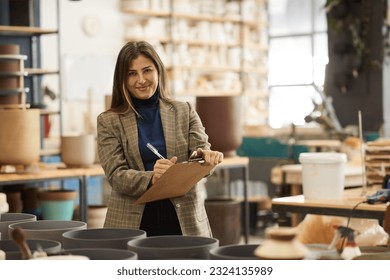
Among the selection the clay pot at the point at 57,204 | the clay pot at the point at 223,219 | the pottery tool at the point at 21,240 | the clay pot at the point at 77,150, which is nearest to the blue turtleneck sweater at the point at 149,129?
the pottery tool at the point at 21,240

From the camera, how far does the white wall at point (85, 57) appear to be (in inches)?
286

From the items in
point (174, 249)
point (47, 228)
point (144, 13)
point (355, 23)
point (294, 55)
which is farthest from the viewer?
point (294, 55)

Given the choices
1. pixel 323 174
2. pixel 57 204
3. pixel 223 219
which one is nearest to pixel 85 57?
pixel 223 219

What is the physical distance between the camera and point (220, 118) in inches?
164

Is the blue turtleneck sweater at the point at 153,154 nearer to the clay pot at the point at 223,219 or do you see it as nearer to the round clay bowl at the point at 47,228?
the round clay bowl at the point at 47,228

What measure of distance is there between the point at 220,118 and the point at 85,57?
377 cm

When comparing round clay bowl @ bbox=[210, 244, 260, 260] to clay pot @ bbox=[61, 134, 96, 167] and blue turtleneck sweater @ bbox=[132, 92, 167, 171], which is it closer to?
blue turtleneck sweater @ bbox=[132, 92, 167, 171]

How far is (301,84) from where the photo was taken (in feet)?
28.2

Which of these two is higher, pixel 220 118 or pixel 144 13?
pixel 144 13

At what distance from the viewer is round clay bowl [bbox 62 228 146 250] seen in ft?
4.76

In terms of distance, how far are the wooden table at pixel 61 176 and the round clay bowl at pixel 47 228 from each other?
2007 millimetres

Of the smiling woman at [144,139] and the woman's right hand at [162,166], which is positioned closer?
the woman's right hand at [162,166]

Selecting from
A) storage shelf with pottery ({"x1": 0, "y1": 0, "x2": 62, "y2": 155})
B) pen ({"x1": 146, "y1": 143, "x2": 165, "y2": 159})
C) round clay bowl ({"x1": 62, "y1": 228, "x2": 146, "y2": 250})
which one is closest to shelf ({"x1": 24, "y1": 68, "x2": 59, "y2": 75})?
storage shelf with pottery ({"x1": 0, "y1": 0, "x2": 62, "y2": 155})

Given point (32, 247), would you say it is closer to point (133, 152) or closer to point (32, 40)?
point (133, 152)
